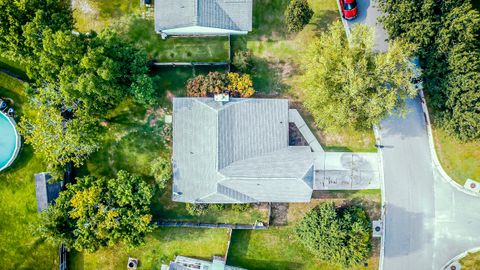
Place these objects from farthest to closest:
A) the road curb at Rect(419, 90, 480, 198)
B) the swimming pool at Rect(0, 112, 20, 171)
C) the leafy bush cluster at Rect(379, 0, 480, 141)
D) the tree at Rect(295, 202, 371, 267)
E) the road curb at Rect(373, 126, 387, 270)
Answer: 1. the swimming pool at Rect(0, 112, 20, 171)
2. the road curb at Rect(373, 126, 387, 270)
3. the road curb at Rect(419, 90, 480, 198)
4. the tree at Rect(295, 202, 371, 267)
5. the leafy bush cluster at Rect(379, 0, 480, 141)

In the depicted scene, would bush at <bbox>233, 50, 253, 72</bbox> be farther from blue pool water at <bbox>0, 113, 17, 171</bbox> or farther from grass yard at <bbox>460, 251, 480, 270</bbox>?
grass yard at <bbox>460, 251, 480, 270</bbox>

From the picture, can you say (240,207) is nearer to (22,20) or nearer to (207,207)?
(207,207)

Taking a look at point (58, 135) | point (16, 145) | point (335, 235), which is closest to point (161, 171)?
point (58, 135)

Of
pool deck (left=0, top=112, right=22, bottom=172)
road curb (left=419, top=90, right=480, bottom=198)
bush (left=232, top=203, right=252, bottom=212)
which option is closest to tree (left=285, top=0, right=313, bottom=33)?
road curb (left=419, top=90, right=480, bottom=198)

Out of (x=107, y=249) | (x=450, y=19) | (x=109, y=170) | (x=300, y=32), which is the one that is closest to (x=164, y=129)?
(x=109, y=170)

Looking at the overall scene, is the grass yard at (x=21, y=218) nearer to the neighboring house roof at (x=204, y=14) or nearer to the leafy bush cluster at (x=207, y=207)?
the leafy bush cluster at (x=207, y=207)

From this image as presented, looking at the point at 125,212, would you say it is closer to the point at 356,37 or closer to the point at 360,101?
the point at 360,101

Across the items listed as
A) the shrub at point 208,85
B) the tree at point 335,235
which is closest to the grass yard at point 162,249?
the tree at point 335,235
